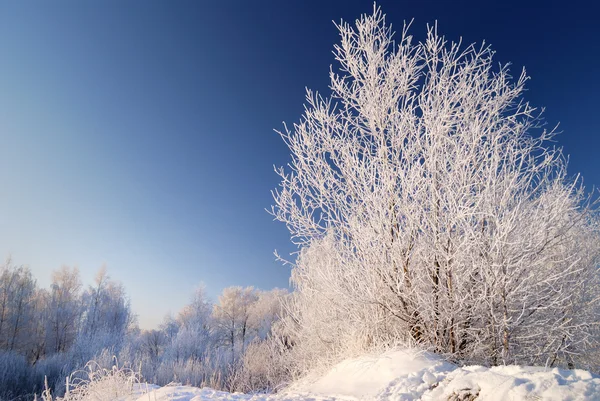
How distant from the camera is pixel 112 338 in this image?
18.5m

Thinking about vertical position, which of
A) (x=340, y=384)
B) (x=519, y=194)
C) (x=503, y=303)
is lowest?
(x=340, y=384)

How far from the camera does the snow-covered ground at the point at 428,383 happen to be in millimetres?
2214

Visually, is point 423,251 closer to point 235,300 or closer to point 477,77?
point 477,77

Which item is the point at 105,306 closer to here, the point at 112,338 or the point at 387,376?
the point at 112,338

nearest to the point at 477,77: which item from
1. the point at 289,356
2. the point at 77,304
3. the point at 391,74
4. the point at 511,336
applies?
the point at 391,74

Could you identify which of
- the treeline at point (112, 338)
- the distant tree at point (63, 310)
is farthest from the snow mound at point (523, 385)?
the distant tree at point (63, 310)

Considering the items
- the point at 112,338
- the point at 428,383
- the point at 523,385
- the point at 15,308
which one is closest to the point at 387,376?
the point at 428,383

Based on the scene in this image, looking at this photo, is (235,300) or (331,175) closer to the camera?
(331,175)

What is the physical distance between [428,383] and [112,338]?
65.3ft

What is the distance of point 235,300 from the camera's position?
3809cm

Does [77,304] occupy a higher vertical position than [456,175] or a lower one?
higher

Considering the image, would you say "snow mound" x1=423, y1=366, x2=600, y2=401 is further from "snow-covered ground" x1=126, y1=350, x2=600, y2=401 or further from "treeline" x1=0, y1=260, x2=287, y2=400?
"treeline" x1=0, y1=260, x2=287, y2=400

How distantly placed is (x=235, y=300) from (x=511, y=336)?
35.8 meters

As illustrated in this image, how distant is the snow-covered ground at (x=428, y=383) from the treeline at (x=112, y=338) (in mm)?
2116
